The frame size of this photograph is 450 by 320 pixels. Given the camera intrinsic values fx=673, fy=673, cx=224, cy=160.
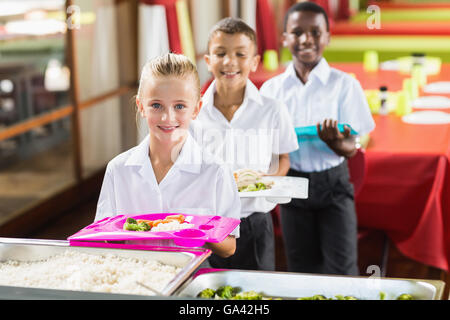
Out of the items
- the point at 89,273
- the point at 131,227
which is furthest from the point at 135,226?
the point at 89,273

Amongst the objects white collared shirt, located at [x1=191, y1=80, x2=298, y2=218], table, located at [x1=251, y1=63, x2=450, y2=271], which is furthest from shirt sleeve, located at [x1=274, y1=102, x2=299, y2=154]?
table, located at [x1=251, y1=63, x2=450, y2=271]

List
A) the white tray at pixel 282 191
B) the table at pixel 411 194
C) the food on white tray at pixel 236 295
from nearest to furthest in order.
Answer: the food on white tray at pixel 236 295
the white tray at pixel 282 191
the table at pixel 411 194

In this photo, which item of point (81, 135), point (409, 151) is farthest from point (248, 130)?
point (81, 135)

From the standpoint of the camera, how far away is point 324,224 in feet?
6.31

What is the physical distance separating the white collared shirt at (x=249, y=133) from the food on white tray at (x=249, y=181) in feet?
0.08

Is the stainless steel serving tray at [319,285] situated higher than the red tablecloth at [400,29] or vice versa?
the red tablecloth at [400,29]

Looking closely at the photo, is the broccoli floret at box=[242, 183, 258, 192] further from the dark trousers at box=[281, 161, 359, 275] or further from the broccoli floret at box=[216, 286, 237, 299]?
the dark trousers at box=[281, 161, 359, 275]

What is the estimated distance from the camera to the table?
2.46 m

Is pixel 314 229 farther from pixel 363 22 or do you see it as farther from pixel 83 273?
pixel 363 22

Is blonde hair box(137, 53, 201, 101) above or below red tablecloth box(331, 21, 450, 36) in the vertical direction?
above

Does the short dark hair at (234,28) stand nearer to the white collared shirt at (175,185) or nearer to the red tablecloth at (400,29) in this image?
the white collared shirt at (175,185)

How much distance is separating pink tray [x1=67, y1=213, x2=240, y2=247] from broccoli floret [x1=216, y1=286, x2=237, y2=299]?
81 millimetres

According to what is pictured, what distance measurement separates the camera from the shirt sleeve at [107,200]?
131 centimetres

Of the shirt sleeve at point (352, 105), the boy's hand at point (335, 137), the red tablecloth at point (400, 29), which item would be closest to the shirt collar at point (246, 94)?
the boy's hand at point (335, 137)
